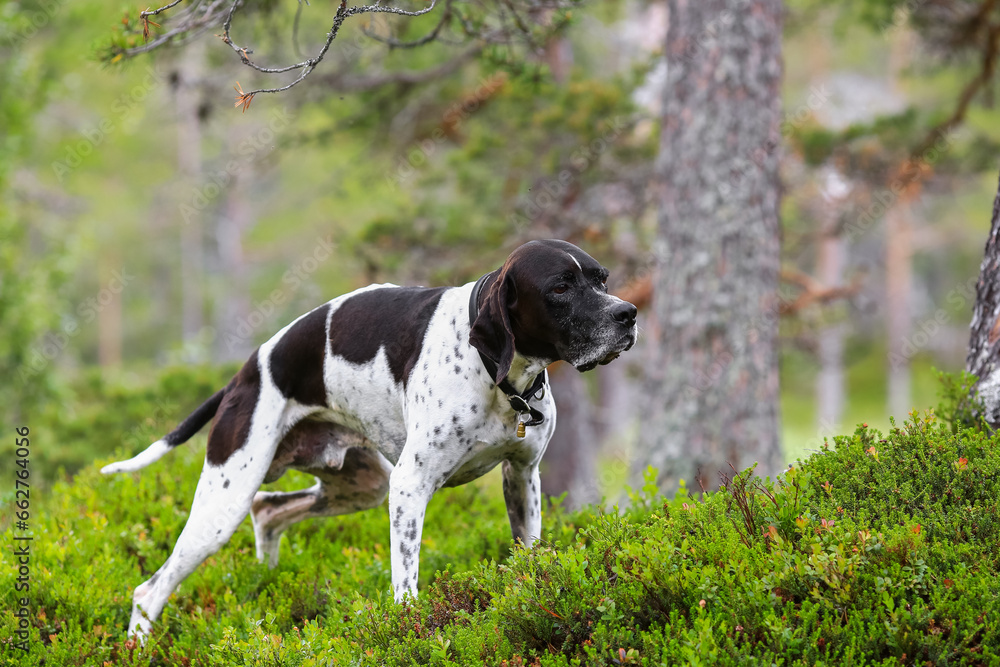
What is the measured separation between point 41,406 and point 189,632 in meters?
7.43

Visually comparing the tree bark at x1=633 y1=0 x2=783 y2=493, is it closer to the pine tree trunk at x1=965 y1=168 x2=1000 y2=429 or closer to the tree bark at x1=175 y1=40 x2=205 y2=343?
the pine tree trunk at x1=965 y1=168 x2=1000 y2=429

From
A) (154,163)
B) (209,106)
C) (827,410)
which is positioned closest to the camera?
(209,106)

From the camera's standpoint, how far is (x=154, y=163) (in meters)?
27.2

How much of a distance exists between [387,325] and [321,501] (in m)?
1.38

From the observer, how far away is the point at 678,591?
2.94 metres

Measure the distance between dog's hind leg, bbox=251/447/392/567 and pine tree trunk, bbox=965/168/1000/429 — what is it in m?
2.99

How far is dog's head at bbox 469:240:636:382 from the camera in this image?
11.3 ft

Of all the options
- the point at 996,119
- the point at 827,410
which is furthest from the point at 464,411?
the point at 827,410

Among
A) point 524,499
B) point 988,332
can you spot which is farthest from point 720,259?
point 524,499

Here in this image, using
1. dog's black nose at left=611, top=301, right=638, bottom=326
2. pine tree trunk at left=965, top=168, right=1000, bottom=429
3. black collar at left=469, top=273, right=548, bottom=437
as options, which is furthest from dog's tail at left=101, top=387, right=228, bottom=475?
pine tree trunk at left=965, top=168, right=1000, bottom=429

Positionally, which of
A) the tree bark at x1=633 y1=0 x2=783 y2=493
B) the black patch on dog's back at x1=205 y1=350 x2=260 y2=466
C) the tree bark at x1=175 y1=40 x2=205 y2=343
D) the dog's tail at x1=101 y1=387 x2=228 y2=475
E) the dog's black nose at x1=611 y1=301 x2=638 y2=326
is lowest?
the tree bark at x1=175 y1=40 x2=205 y2=343

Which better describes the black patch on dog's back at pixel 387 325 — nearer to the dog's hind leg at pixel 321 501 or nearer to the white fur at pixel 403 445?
the white fur at pixel 403 445

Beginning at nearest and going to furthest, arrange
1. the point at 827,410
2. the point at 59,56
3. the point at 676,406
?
the point at 676,406 → the point at 59,56 → the point at 827,410

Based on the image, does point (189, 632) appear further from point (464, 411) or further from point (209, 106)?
point (209, 106)
